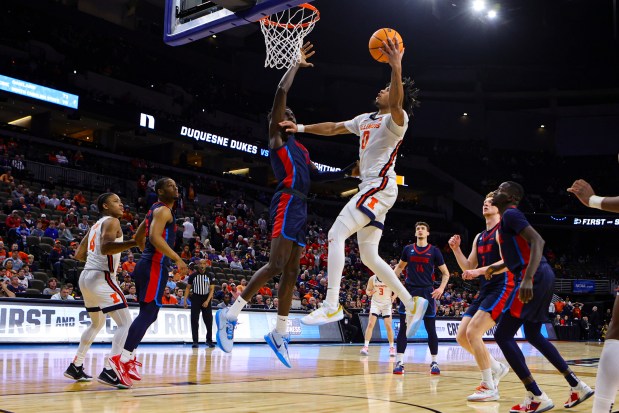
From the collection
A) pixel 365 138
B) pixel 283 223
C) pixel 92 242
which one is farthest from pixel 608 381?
pixel 92 242

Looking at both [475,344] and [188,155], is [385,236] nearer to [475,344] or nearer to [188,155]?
[188,155]

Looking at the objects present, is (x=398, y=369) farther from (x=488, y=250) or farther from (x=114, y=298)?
(x=114, y=298)

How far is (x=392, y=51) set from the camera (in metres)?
6.03

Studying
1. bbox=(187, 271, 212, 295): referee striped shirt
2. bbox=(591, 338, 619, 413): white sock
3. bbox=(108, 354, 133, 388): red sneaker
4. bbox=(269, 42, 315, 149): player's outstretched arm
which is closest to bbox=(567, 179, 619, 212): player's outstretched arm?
bbox=(591, 338, 619, 413): white sock

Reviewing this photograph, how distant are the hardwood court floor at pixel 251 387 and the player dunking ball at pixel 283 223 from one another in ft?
2.00

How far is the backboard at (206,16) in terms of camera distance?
7.29m

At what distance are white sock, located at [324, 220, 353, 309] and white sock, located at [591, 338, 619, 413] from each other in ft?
9.22

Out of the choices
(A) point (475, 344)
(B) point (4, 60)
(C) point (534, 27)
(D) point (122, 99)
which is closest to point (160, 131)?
(D) point (122, 99)

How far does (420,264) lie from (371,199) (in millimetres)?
4526

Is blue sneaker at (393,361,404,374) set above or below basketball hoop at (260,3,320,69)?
below

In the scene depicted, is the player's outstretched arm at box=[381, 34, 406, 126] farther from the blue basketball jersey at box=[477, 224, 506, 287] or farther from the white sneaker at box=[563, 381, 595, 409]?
the white sneaker at box=[563, 381, 595, 409]

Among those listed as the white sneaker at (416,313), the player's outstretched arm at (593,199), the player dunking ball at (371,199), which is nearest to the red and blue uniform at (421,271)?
the white sneaker at (416,313)

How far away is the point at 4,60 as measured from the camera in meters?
24.3

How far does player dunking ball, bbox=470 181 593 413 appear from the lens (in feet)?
19.5
